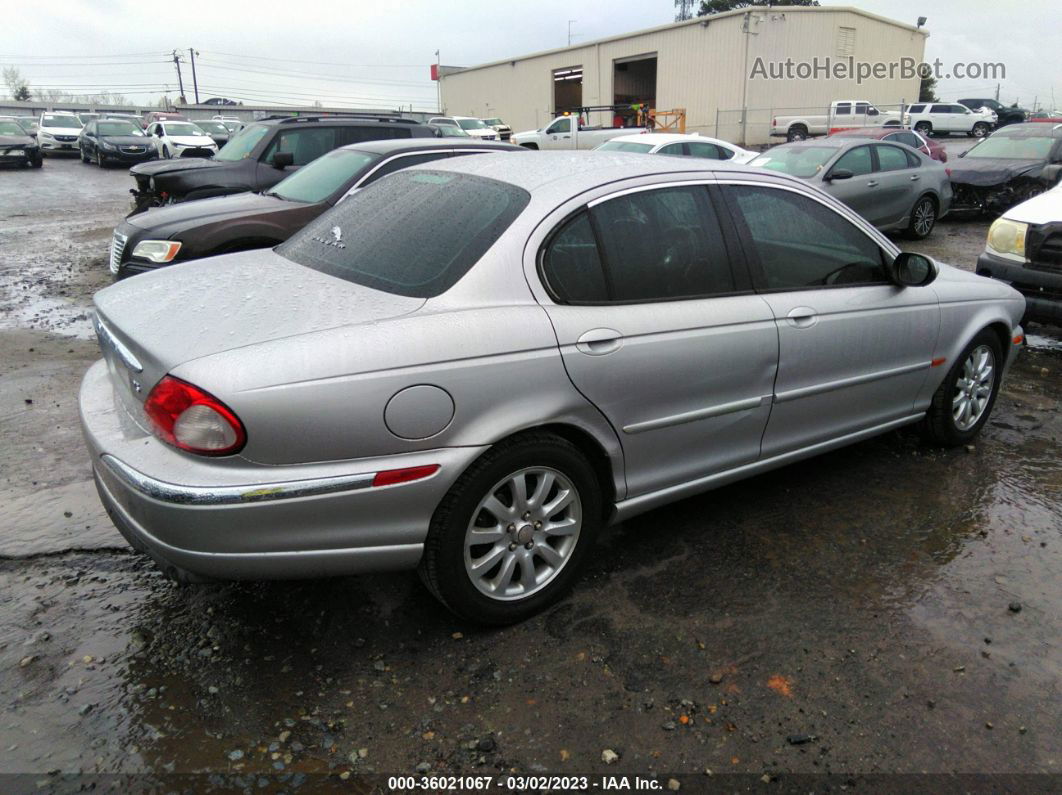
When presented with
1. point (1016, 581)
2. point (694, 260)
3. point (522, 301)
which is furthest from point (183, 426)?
point (1016, 581)

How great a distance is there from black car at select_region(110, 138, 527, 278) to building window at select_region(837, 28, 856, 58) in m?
37.0

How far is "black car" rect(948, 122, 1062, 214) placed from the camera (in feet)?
43.3

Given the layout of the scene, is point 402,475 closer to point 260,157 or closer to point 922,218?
point 260,157

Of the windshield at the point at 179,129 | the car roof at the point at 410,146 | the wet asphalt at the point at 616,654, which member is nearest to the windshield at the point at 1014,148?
the car roof at the point at 410,146

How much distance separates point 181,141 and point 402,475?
952 inches

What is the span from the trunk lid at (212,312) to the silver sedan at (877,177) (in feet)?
31.0

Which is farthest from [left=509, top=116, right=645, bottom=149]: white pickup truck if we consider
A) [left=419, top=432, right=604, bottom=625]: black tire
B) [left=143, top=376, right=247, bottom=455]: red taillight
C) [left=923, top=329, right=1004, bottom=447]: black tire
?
[left=143, top=376, right=247, bottom=455]: red taillight

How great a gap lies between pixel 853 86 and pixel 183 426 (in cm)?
4358

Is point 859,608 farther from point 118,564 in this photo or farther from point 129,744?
point 118,564

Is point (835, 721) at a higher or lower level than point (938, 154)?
lower

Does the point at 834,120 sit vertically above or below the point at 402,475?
above

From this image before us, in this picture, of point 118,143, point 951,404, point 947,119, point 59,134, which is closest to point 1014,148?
point 951,404

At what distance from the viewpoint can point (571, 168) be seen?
330 centimetres

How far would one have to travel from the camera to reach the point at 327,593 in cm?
318
